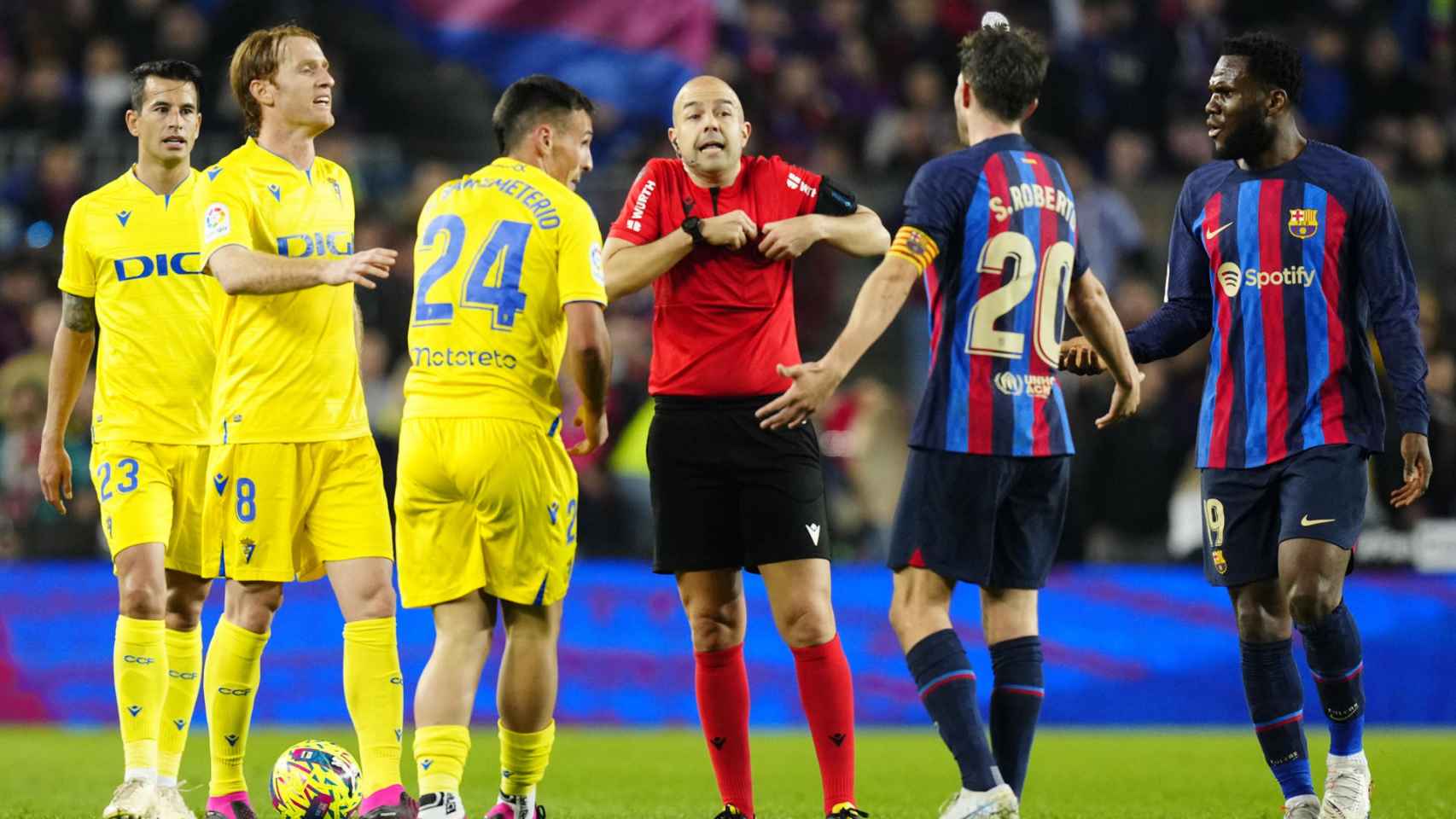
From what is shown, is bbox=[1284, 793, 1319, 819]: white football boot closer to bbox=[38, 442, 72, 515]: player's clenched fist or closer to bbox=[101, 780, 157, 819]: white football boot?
bbox=[101, 780, 157, 819]: white football boot

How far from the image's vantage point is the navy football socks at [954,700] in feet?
18.1

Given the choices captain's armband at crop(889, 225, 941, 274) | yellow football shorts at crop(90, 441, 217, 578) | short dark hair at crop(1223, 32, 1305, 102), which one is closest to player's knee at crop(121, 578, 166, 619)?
yellow football shorts at crop(90, 441, 217, 578)

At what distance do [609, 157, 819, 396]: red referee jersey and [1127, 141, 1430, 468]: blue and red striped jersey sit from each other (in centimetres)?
150

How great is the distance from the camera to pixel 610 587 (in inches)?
473

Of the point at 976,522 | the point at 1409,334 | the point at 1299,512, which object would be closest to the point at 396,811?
the point at 976,522

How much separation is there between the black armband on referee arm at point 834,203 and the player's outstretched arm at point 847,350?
2.53ft

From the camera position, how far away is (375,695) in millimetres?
5910

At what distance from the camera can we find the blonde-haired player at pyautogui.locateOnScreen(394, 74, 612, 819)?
5719 mm

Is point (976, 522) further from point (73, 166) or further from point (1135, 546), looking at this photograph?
point (73, 166)

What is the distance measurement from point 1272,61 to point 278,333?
3.57m

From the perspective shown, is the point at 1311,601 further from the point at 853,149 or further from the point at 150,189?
the point at 853,149

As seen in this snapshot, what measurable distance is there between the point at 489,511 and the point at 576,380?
1.65ft

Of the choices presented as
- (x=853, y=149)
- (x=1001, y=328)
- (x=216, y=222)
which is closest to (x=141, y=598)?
(x=216, y=222)

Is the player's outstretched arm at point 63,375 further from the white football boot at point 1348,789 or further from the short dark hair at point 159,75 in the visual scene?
the white football boot at point 1348,789
